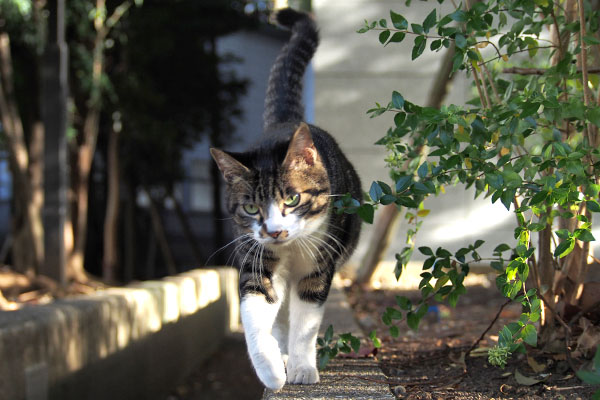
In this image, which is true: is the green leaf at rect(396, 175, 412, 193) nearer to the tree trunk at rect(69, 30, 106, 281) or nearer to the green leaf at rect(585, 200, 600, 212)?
the green leaf at rect(585, 200, 600, 212)

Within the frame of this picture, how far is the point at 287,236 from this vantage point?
7.07ft

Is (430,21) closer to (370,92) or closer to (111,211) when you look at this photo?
(370,92)

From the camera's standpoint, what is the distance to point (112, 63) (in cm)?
727

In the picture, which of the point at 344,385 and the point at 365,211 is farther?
the point at 344,385

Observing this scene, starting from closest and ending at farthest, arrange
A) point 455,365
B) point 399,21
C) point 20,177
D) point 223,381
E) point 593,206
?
point 593,206, point 399,21, point 455,365, point 223,381, point 20,177

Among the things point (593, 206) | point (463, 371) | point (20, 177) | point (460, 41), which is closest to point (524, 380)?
point (463, 371)

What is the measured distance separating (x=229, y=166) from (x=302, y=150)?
30cm

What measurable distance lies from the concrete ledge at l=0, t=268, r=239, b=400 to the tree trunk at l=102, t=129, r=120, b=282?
251 centimetres

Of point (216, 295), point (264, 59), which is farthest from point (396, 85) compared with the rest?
point (216, 295)

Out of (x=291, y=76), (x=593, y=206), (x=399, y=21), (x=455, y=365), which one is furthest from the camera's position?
(x=291, y=76)

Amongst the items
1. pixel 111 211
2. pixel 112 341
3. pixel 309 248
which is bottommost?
pixel 112 341

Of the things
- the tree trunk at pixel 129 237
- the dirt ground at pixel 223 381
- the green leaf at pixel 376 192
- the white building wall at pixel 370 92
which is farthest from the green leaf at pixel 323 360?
the tree trunk at pixel 129 237

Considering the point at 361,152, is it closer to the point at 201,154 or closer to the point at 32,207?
the point at 201,154

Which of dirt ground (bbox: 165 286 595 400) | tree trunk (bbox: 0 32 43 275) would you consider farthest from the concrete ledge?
tree trunk (bbox: 0 32 43 275)
